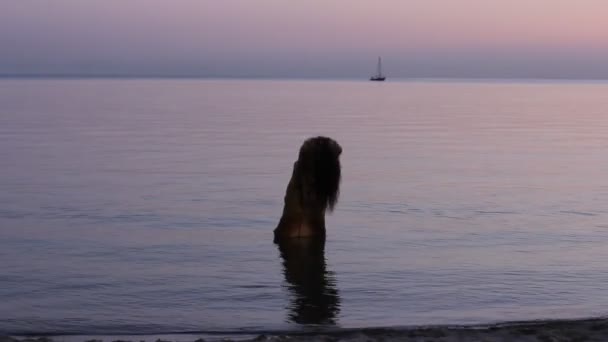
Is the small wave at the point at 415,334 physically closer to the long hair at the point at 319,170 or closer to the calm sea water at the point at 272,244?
the calm sea water at the point at 272,244

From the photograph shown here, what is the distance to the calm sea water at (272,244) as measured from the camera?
12430 mm

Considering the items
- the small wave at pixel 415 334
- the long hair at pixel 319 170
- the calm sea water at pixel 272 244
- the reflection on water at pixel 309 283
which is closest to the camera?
the small wave at pixel 415 334

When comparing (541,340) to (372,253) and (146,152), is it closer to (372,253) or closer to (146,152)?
(372,253)

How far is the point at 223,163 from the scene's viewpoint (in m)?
31.0

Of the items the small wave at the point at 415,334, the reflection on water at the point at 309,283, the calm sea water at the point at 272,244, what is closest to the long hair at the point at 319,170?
the reflection on water at the point at 309,283

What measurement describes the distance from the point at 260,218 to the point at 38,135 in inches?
1028

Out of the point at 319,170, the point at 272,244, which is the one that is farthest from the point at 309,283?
the point at 272,244

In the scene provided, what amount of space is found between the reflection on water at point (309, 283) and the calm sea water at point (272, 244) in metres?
0.05

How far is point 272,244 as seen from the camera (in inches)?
671

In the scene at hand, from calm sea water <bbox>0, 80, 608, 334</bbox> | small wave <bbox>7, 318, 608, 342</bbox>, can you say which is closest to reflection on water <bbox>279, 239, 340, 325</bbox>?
calm sea water <bbox>0, 80, 608, 334</bbox>

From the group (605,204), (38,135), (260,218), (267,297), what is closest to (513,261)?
(267,297)

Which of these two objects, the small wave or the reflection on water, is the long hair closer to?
the reflection on water

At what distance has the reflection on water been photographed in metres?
12.2

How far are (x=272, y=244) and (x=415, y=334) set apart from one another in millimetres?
6818
